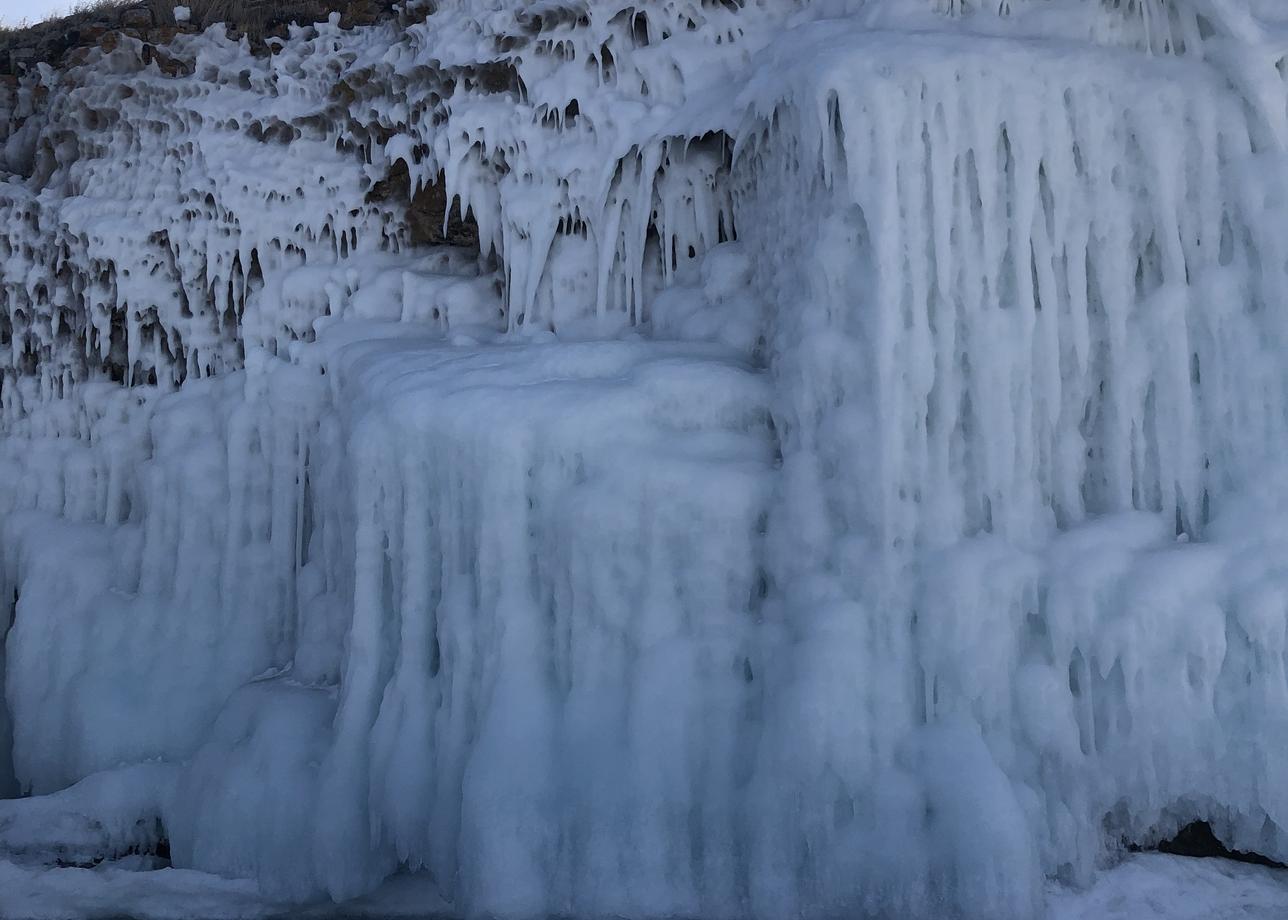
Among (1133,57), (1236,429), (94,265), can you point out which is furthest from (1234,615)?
(94,265)

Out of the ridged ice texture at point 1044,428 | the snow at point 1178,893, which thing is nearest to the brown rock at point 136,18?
the ridged ice texture at point 1044,428

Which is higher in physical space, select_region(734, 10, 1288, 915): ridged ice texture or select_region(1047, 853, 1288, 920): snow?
select_region(734, 10, 1288, 915): ridged ice texture

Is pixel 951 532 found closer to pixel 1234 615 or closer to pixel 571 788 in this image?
pixel 1234 615

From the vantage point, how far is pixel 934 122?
5465mm

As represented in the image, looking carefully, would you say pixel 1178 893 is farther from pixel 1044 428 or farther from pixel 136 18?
pixel 136 18

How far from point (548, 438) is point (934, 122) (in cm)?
284

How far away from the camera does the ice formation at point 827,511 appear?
512 cm

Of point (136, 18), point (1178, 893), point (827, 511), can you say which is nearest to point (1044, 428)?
point (827, 511)

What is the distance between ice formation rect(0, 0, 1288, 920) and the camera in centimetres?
512

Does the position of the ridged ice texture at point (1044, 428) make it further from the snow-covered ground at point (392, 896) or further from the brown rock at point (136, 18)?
the brown rock at point (136, 18)

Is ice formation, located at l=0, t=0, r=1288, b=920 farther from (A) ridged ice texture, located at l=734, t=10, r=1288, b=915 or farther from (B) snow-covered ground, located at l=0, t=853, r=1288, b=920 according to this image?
(B) snow-covered ground, located at l=0, t=853, r=1288, b=920

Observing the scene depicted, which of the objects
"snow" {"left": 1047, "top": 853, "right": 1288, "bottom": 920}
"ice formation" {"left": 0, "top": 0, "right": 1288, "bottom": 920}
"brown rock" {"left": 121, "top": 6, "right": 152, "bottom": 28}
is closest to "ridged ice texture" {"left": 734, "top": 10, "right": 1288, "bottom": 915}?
"ice formation" {"left": 0, "top": 0, "right": 1288, "bottom": 920}

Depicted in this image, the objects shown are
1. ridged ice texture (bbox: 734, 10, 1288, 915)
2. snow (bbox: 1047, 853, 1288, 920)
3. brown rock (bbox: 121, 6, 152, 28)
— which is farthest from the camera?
brown rock (bbox: 121, 6, 152, 28)

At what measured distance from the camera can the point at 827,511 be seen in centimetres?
553
